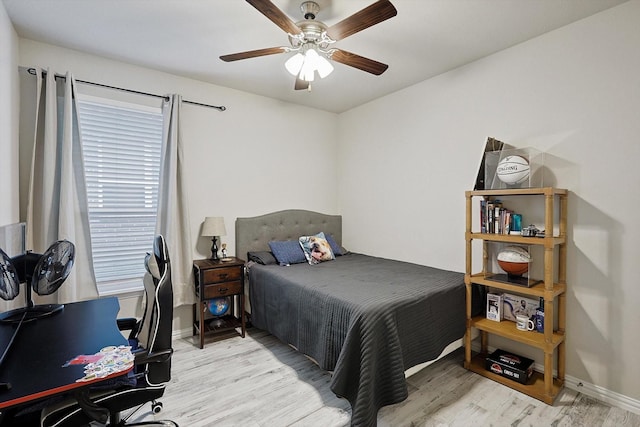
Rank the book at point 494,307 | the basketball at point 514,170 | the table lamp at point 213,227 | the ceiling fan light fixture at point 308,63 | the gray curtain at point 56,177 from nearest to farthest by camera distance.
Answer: the ceiling fan light fixture at point 308,63 < the basketball at point 514,170 < the gray curtain at point 56,177 < the book at point 494,307 < the table lamp at point 213,227

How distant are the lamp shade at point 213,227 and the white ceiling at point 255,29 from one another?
145 centimetres

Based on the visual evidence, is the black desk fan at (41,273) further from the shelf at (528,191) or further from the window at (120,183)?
the shelf at (528,191)

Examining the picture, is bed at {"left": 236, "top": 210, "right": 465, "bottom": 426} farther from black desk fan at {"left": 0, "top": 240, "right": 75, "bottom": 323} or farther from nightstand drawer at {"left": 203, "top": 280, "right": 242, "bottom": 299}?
black desk fan at {"left": 0, "top": 240, "right": 75, "bottom": 323}

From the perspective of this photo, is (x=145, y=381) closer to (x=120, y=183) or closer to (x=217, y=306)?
(x=217, y=306)

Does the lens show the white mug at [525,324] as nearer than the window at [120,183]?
Yes

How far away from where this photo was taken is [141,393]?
148cm

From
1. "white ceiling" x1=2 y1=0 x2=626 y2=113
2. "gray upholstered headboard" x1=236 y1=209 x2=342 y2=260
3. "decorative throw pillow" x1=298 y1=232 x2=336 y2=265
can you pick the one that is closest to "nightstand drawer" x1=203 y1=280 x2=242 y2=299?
"gray upholstered headboard" x1=236 y1=209 x2=342 y2=260

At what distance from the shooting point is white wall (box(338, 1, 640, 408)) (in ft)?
6.73

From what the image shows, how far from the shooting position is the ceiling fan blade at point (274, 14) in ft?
4.99

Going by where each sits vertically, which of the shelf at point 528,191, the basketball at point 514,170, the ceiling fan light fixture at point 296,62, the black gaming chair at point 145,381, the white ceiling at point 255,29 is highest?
the white ceiling at point 255,29

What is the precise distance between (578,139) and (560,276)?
1.02 metres

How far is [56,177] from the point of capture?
8.11ft

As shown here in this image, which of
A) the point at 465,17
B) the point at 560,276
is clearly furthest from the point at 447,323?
the point at 465,17

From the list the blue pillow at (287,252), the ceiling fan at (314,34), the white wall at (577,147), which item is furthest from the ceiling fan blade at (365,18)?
the blue pillow at (287,252)
